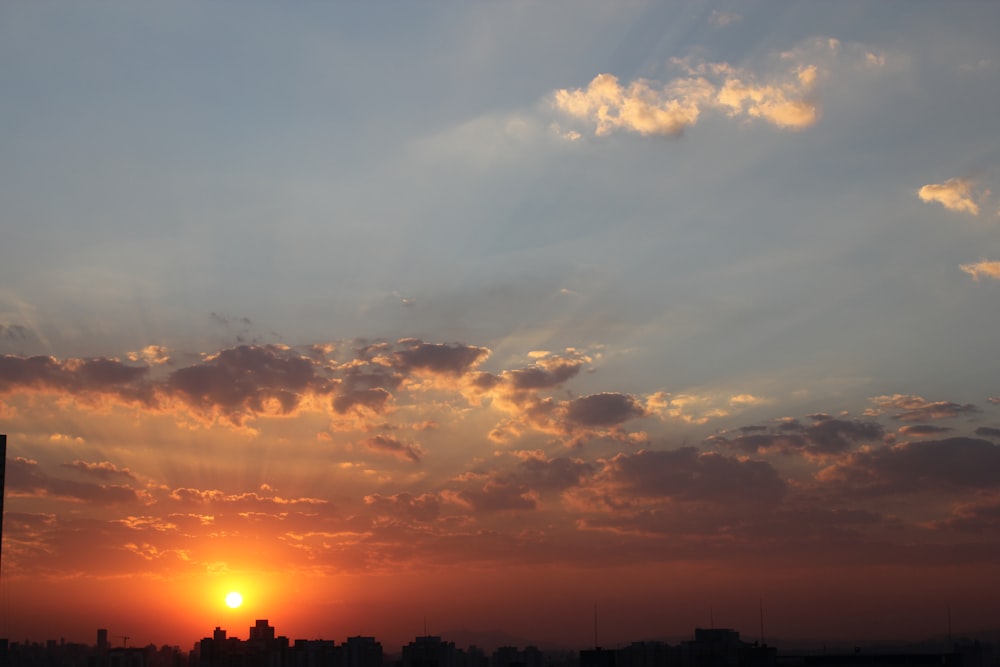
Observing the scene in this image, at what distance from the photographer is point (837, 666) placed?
19862 cm

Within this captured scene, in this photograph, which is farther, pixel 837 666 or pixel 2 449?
pixel 837 666

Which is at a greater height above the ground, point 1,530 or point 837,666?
point 1,530

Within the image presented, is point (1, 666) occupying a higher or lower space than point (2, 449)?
lower

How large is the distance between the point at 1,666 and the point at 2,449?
70323 mm

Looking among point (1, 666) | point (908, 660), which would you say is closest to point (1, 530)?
point (1, 666)

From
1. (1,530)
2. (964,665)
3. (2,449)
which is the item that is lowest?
(964,665)

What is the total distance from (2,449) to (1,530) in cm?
1265

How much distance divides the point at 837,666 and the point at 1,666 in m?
167

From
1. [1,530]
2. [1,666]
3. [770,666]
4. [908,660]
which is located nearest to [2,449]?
[1,530]

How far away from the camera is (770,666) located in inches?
7864

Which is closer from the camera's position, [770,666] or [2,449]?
[2,449]

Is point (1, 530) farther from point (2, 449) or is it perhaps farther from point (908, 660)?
point (908, 660)

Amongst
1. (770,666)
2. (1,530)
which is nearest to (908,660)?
(770,666)

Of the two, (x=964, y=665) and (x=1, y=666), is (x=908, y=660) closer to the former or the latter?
(x=964, y=665)
